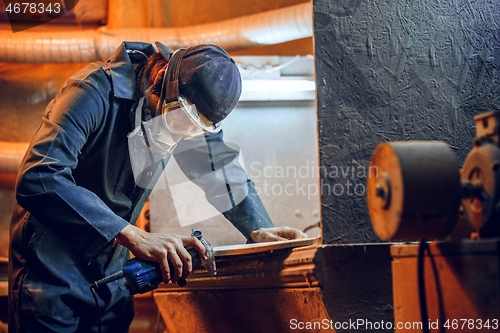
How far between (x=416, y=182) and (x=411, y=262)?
194 millimetres

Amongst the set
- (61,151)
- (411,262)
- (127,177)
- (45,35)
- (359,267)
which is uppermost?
(45,35)

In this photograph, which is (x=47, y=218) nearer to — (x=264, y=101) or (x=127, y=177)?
(x=127, y=177)

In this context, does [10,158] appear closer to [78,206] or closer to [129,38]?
[129,38]

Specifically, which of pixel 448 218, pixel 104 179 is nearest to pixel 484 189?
pixel 448 218

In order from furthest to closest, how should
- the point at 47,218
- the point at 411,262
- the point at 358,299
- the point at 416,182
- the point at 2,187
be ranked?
1. the point at 2,187
2. the point at 47,218
3. the point at 358,299
4. the point at 411,262
5. the point at 416,182

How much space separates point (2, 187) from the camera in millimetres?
3000

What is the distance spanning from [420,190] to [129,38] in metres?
2.73

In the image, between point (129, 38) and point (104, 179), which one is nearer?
point (104, 179)

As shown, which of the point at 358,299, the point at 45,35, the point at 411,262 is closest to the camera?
the point at 411,262

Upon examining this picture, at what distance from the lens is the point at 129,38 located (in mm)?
2832

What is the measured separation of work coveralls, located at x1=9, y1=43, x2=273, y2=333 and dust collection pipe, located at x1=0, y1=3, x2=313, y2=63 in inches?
48.0

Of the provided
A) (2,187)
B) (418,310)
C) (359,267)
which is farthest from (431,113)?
(2,187)

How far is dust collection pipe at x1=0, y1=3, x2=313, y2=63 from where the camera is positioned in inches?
109

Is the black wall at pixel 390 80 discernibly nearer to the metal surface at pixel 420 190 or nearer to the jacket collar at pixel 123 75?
the metal surface at pixel 420 190
